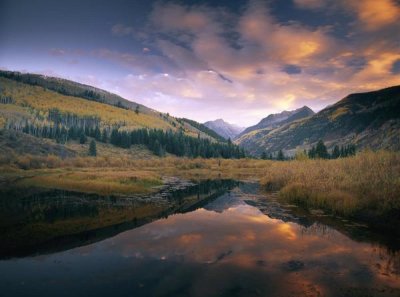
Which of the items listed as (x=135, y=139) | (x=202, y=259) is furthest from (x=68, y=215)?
(x=135, y=139)

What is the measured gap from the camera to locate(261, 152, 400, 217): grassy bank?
21453mm

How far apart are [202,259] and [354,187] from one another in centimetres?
1622

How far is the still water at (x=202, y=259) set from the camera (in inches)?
453

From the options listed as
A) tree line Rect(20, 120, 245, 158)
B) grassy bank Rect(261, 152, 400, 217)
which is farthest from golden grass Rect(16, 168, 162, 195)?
tree line Rect(20, 120, 245, 158)

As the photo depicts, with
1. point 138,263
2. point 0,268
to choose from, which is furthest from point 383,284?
point 0,268

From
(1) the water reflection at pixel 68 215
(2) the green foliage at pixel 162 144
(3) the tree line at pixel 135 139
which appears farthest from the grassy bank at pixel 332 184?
(2) the green foliage at pixel 162 144

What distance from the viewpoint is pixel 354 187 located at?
25.4 metres

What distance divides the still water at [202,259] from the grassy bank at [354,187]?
2112 mm

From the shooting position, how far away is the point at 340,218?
901 inches

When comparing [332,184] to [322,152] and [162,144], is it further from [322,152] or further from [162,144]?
[162,144]

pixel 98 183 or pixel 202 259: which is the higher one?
pixel 98 183

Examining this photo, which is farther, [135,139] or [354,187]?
[135,139]

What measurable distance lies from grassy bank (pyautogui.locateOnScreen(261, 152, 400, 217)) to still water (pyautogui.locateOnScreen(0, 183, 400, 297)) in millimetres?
2112

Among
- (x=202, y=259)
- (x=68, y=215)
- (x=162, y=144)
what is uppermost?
→ (x=162, y=144)
